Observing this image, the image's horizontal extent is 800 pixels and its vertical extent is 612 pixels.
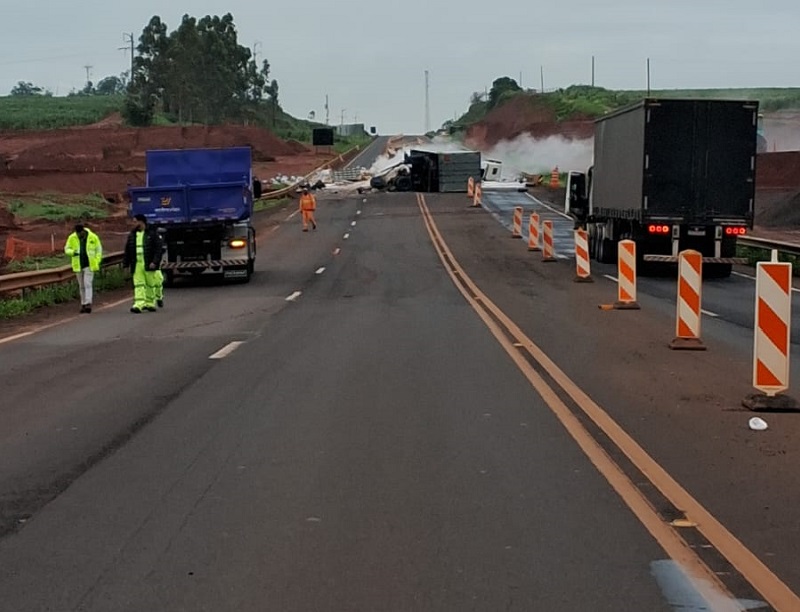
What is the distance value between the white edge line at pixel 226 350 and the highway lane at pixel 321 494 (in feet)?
0.65

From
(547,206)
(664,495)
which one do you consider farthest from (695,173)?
(547,206)

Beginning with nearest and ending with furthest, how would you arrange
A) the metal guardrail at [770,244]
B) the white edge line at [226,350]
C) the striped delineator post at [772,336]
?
the striped delineator post at [772,336] → the white edge line at [226,350] → the metal guardrail at [770,244]

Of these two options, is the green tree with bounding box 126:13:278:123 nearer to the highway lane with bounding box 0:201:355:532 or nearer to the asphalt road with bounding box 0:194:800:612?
the highway lane with bounding box 0:201:355:532

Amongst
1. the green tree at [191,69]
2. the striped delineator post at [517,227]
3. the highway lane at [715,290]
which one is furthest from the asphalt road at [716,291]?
the green tree at [191,69]

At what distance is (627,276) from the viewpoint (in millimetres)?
21406

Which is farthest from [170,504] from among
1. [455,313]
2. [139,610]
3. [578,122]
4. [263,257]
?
[578,122]

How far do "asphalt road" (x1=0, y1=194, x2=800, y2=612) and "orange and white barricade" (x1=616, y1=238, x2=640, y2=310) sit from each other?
373cm

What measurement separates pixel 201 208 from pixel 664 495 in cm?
Answer: 2174

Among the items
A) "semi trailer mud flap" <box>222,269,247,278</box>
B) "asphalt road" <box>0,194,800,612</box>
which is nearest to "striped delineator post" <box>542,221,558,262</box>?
"semi trailer mud flap" <box>222,269,247,278</box>

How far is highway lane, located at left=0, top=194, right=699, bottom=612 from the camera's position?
5961 millimetres

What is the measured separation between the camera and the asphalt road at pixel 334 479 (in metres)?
6.02

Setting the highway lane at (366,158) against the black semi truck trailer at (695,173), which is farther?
the highway lane at (366,158)

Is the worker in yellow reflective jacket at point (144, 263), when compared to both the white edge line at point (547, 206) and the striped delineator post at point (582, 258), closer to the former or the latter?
the striped delineator post at point (582, 258)

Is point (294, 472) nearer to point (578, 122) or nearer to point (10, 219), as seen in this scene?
point (10, 219)
